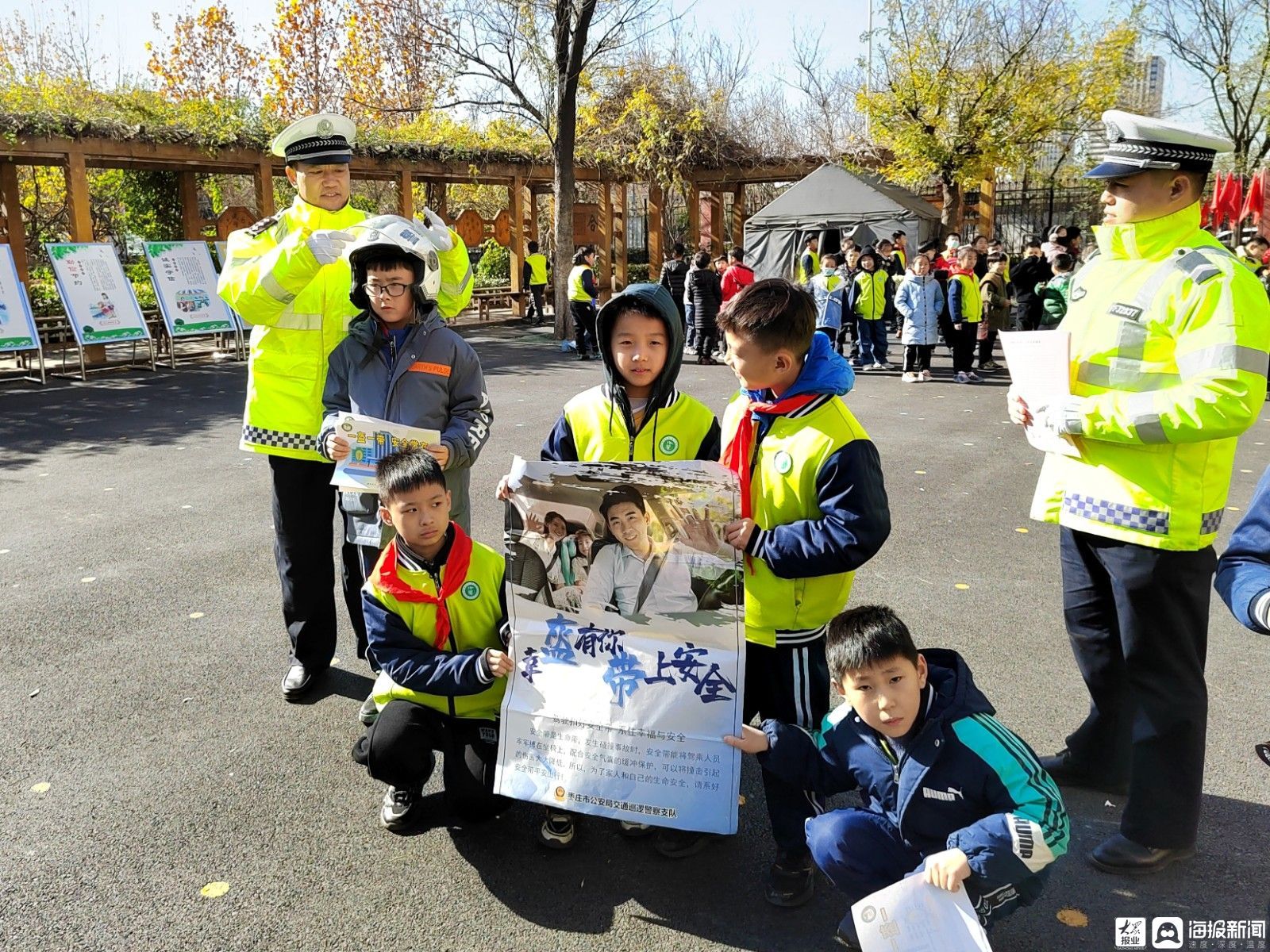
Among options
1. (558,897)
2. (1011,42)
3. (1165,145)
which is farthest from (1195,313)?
(1011,42)

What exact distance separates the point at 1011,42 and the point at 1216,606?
68.7 ft

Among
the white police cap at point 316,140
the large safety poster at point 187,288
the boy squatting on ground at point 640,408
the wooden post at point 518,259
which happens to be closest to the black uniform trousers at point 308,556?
the white police cap at point 316,140

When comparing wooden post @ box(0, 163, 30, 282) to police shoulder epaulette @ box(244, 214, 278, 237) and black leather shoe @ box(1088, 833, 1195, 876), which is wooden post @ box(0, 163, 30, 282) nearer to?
police shoulder epaulette @ box(244, 214, 278, 237)

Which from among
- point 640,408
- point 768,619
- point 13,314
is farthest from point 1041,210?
point 768,619

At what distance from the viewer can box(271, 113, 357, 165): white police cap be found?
3.59m

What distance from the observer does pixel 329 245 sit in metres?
3.47

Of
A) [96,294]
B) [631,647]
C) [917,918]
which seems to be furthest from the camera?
[96,294]

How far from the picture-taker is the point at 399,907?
2.60 meters

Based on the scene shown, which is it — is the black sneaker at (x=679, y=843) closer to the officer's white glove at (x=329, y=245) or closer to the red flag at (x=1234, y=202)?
the officer's white glove at (x=329, y=245)

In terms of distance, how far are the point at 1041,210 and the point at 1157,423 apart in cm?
2705

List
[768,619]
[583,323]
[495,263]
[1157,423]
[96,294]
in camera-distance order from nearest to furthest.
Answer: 1. [1157,423]
2. [768,619]
3. [96,294]
4. [583,323]
5. [495,263]

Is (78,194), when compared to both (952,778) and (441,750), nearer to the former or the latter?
(441,750)

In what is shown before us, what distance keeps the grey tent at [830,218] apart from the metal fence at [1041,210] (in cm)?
604

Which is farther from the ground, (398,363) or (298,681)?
(398,363)
